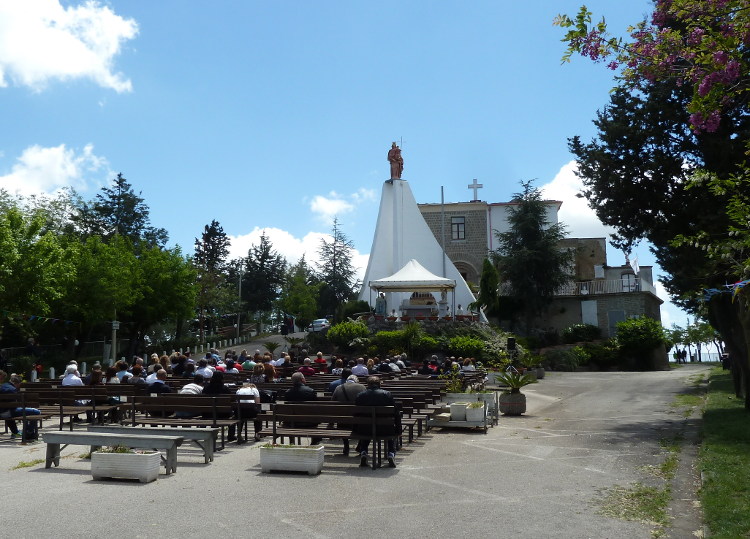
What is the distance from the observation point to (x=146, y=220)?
6050cm

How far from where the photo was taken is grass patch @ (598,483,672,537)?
21.8 ft

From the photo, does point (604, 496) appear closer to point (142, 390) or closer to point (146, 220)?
point (142, 390)

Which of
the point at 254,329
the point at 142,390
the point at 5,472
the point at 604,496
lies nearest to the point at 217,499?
the point at 5,472

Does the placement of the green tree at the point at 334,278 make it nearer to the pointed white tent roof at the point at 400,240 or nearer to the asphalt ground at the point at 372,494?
the pointed white tent roof at the point at 400,240

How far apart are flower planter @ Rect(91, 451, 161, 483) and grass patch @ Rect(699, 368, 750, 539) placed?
5.86 meters

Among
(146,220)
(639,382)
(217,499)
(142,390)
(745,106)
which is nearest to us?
(217,499)

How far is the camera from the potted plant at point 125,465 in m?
7.97

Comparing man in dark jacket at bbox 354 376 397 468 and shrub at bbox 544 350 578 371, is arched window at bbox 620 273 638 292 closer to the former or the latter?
shrub at bbox 544 350 578 371

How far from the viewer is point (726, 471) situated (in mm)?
8469

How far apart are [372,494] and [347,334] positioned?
25.8m

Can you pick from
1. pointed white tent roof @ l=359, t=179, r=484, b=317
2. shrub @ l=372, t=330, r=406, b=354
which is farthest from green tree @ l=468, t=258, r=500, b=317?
pointed white tent roof @ l=359, t=179, r=484, b=317

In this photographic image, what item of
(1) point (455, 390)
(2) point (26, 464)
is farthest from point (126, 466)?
(1) point (455, 390)

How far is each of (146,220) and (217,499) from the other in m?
56.7

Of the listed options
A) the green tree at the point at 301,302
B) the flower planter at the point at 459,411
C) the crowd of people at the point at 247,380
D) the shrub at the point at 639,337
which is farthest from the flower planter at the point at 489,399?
the green tree at the point at 301,302
